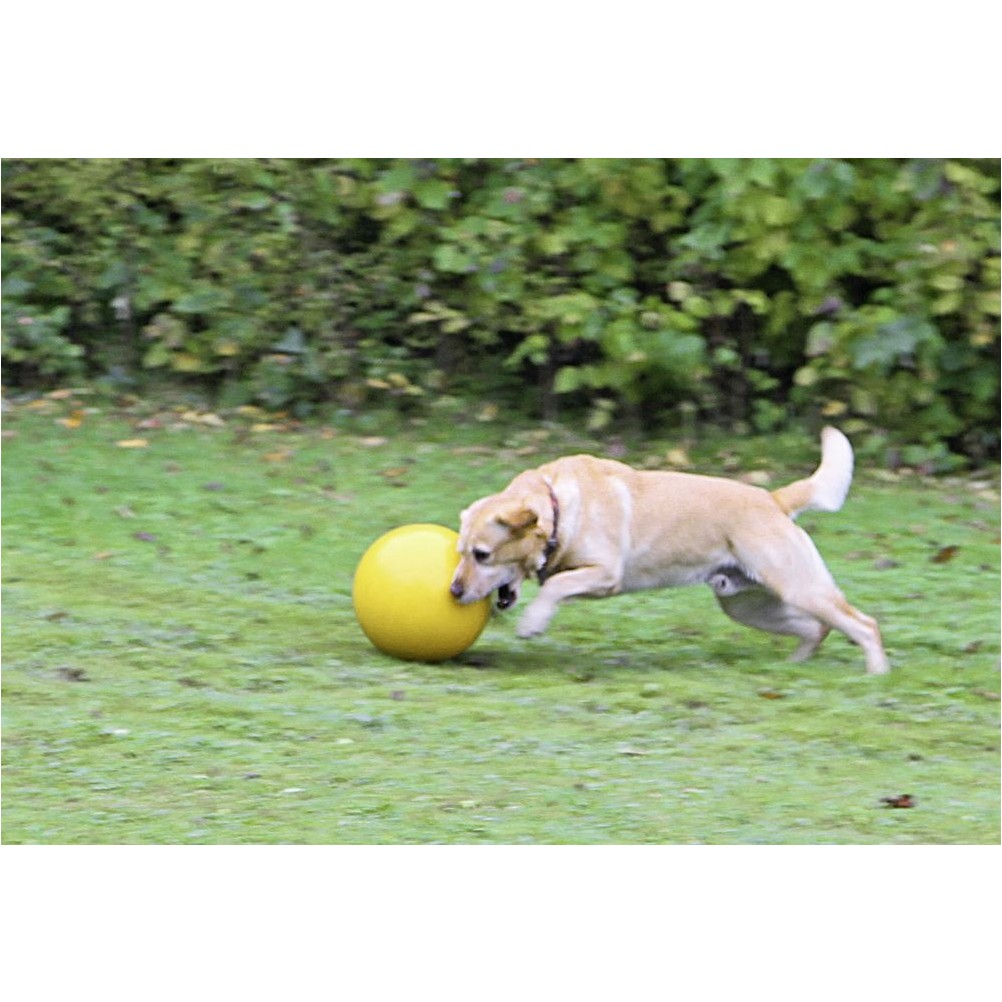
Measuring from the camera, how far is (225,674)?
7.76 metres

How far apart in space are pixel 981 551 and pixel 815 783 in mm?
4734

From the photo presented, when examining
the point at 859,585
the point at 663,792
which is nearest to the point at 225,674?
the point at 663,792

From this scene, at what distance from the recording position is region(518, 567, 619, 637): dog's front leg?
785 centimetres

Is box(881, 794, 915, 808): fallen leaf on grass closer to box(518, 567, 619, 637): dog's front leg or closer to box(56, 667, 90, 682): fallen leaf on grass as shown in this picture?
box(518, 567, 619, 637): dog's front leg

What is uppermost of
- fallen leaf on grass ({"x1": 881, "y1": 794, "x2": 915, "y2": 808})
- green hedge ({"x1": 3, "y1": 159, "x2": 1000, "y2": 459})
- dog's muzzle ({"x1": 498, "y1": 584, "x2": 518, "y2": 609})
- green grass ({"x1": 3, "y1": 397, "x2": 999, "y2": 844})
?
green hedge ({"x1": 3, "y1": 159, "x2": 1000, "y2": 459})

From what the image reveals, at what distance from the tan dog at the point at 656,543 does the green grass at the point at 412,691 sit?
0.38 m

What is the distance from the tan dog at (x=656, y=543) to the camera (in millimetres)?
7855

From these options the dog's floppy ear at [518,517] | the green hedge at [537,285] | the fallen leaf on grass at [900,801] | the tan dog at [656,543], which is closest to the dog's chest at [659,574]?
the tan dog at [656,543]

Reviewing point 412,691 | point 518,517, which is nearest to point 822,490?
point 518,517

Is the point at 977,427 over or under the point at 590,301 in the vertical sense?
under

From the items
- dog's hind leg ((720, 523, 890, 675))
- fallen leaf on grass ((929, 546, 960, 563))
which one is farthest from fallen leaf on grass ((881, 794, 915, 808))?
fallen leaf on grass ((929, 546, 960, 563))

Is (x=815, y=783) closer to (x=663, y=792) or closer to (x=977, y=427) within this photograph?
(x=663, y=792)

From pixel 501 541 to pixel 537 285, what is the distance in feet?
18.7

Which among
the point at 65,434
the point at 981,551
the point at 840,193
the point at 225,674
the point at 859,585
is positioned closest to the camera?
the point at 225,674
